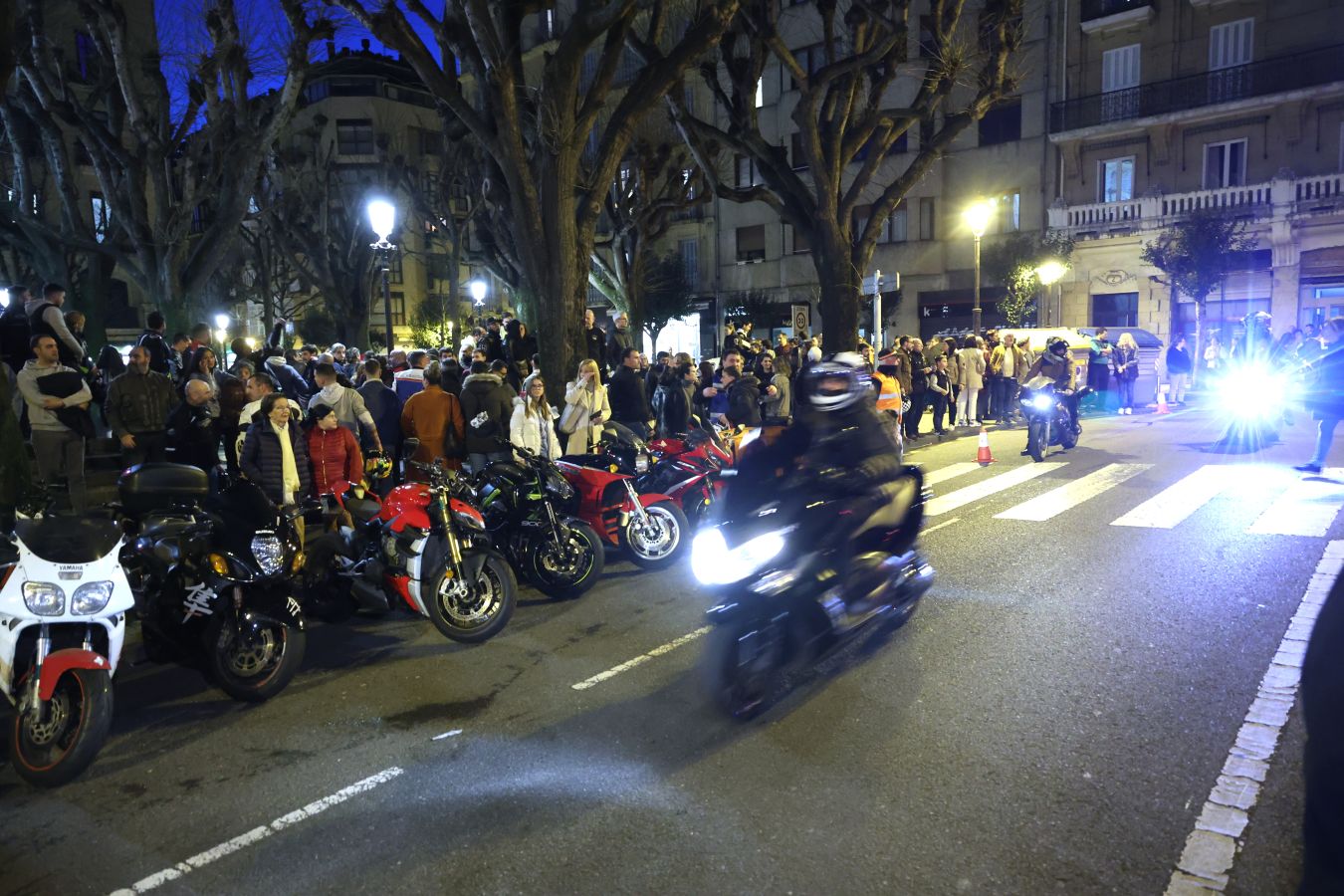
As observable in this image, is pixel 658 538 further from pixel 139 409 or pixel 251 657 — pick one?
pixel 139 409

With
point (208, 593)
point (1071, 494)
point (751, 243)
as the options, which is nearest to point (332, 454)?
Result: point (208, 593)

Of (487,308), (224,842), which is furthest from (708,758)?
(487,308)

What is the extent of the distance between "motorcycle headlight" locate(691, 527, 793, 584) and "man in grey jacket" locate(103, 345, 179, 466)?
267 inches

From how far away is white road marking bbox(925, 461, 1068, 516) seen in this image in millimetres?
10227

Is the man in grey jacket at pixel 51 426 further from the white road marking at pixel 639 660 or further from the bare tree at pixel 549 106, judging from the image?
the white road marking at pixel 639 660

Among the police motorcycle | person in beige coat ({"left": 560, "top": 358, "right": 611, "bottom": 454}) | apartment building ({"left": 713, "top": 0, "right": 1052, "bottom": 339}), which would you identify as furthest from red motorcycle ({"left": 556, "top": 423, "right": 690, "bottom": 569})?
apartment building ({"left": 713, "top": 0, "right": 1052, "bottom": 339})

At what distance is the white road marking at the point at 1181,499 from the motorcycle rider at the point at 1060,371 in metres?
2.56

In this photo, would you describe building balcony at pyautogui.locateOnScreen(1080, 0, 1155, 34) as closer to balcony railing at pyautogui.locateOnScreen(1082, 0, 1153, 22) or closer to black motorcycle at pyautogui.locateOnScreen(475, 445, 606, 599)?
balcony railing at pyautogui.locateOnScreen(1082, 0, 1153, 22)

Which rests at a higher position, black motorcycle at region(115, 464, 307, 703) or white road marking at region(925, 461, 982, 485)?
black motorcycle at region(115, 464, 307, 703)

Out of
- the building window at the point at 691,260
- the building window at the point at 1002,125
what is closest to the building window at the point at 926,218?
the building window at the point at 1002,125

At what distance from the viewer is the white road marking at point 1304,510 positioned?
8344mm

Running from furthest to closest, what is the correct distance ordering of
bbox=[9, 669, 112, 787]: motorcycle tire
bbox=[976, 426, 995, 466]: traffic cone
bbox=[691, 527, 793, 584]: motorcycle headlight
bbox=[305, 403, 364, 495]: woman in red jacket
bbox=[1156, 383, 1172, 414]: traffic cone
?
bbox=[1156, 383, 1172, 414]: traffic cone
bbox=[976, 426, 995, 466]: traffic cone
bbox=[305, 403, 364, 495]: woman in red jacket
bbox=[691, 527, 793, 584]: motorcycle headlight
bbox=[9, 669, 112, 787]: motorcycle tire

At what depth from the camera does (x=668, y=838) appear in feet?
11.9

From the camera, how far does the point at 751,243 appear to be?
40531mm
